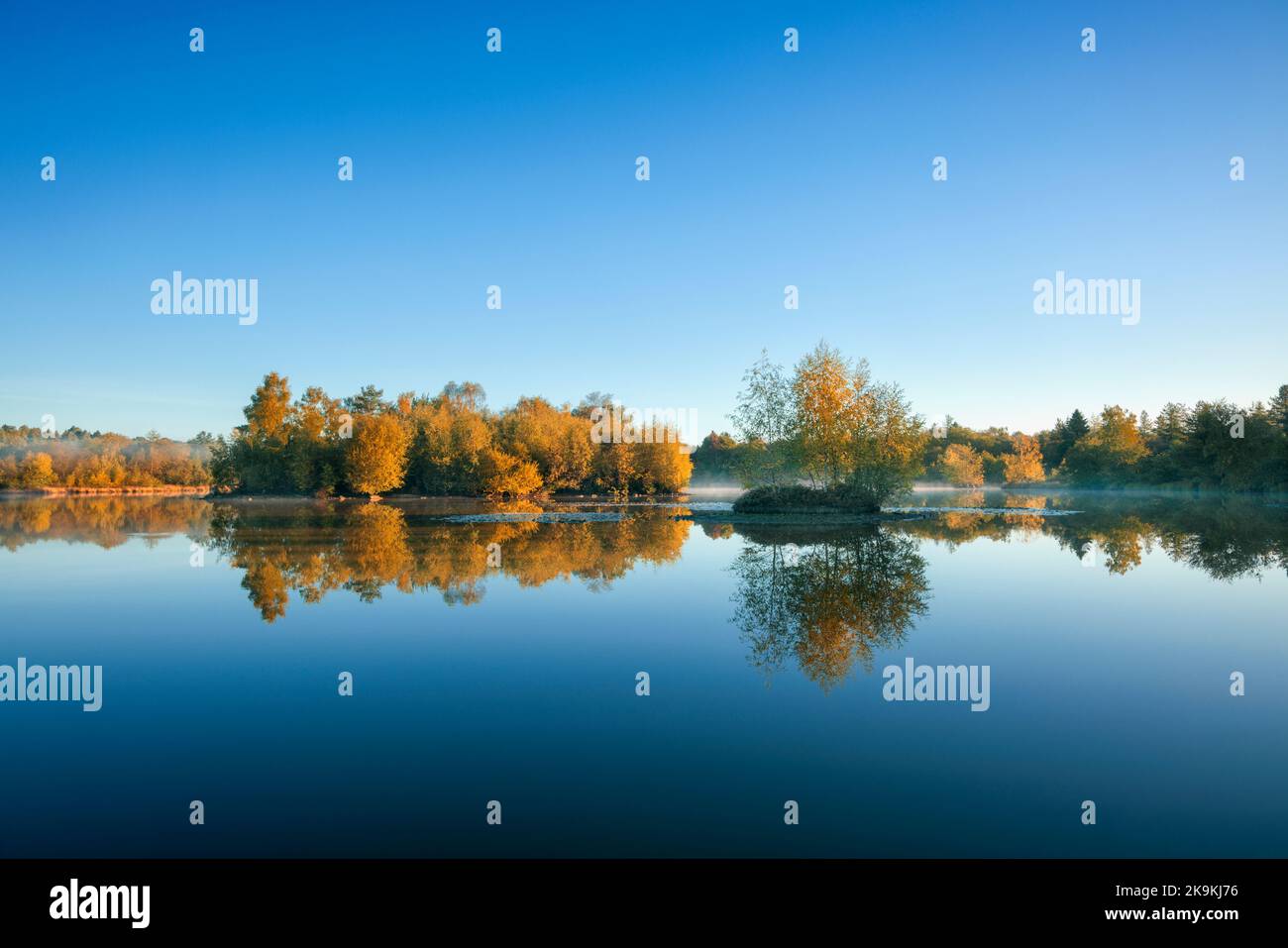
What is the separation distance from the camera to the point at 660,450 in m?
76.8

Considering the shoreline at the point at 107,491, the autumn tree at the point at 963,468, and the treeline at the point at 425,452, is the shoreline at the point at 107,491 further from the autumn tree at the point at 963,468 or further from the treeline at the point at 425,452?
the autumn tree at the point at 963,468

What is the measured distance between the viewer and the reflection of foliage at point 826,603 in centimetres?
1014

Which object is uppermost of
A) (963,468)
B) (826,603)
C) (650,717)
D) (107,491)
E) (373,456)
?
(373,456)

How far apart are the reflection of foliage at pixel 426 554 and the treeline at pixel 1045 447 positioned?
9.51 m

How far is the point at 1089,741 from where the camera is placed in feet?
22.9

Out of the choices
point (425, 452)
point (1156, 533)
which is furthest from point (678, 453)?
point (1156, 533)

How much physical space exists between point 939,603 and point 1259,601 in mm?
6662

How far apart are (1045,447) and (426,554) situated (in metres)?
127

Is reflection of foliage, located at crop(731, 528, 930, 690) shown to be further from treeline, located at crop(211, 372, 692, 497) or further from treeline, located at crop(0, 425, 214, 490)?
treeline, located at crop(0, 425, 214, 490)

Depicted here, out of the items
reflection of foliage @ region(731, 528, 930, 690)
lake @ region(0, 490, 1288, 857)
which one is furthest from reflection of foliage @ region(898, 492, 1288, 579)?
reflection of foliage @ region(731, 528, 930, 690)

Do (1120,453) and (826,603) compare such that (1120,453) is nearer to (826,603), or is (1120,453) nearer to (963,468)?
(963,468)
